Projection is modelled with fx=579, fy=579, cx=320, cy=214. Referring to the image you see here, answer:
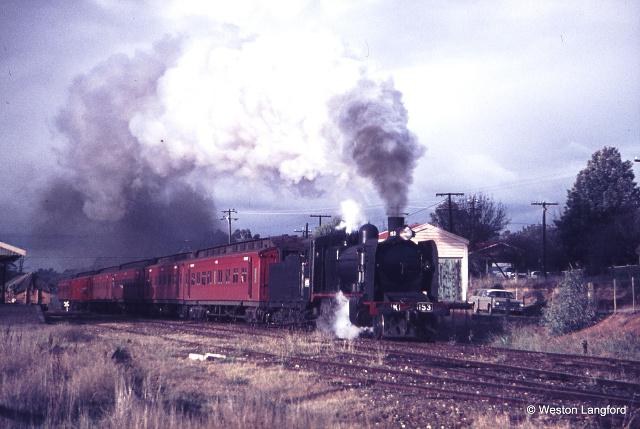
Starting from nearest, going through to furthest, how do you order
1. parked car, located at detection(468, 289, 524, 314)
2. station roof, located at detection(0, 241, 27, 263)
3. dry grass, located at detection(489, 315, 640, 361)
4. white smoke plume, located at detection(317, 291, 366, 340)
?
1. dry grass, located at detection(489, 315, 640, 361)
2. white smoke plume, located at detection(317, 291, 366, 340)
3. station roof, located at detection(0, 241, 27, 263)
4. parked car, located at detection(468, 289, 524, 314)

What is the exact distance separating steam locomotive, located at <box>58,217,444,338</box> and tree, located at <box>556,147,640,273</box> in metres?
29.8

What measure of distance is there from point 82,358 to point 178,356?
10.3 feet

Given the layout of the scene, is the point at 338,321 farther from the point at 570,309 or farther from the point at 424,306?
the point at 570,309

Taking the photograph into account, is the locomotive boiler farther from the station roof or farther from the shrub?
the station roof

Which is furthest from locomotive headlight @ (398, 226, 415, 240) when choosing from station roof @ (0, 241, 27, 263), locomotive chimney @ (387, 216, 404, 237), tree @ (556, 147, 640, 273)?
tree @ (556, 147, 640, 273)

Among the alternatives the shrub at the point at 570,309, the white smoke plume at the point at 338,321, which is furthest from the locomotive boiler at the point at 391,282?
the shrub at the point at 570,309

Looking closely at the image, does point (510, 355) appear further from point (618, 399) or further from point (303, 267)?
point (303, 267)

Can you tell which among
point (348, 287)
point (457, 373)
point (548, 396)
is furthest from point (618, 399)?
point (348, 287)

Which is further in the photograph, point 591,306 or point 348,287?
point 591,306

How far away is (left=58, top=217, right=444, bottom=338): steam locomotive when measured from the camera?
16.5 m

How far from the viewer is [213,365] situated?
41.2 feet

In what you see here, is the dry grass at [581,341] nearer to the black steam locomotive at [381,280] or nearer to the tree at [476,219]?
the black steam locomotive at [381,280]

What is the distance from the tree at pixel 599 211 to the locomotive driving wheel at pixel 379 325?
3212 centimetres

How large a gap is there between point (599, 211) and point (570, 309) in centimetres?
3274
